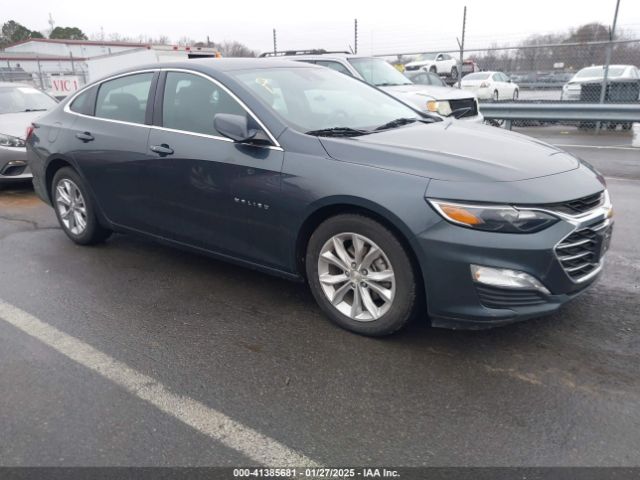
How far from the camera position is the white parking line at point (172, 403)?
2426 mm

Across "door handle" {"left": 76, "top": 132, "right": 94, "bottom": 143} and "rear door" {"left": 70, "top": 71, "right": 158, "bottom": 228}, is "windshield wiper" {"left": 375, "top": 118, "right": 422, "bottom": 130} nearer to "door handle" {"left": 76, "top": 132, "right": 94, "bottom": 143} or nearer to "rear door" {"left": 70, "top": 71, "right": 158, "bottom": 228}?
"rear door" {"left": 70, "top": 71, "right": 158, "bottom": 228}

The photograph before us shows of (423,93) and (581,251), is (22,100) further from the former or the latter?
(581,251)

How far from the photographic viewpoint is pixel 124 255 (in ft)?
16.4

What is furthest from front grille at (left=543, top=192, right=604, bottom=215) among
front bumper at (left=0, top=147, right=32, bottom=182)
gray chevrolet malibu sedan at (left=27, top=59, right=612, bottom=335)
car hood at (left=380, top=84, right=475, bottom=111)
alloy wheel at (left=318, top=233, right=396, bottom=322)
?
front bumper at (left=0, top=147, right=32, bottom=182)

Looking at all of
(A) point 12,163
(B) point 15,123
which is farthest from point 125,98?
(B) point 15,123

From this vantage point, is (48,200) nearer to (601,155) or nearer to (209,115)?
(209,115)

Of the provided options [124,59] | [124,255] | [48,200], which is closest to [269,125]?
[124,255]

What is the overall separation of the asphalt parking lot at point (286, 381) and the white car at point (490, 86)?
54.2ft

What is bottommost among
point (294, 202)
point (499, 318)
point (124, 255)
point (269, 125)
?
point (124, 255)

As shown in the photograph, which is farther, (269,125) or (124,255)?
(124,255)

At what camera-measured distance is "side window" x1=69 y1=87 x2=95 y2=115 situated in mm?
4930

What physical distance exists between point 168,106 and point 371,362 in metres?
2.45

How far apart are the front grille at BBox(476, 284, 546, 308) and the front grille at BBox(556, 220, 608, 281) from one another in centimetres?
23

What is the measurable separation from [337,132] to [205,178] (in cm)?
96
